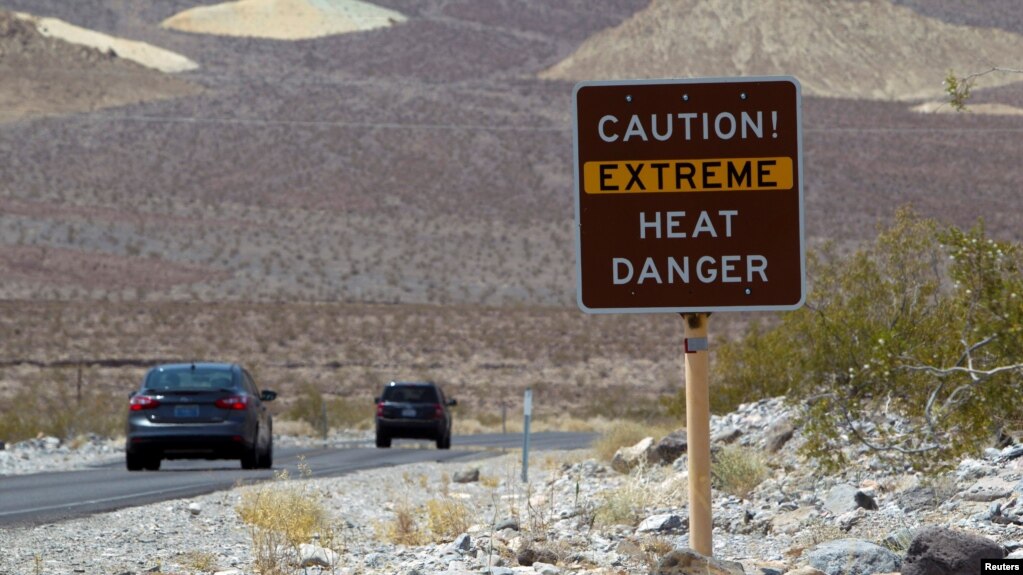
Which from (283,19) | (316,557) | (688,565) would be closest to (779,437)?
(316,557)

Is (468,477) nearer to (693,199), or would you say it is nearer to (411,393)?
(693,199)

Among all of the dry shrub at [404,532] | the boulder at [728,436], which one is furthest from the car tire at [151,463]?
the dry shrub at [404,532]

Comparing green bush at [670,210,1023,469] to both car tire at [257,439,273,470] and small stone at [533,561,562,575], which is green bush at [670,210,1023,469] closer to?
small stone at [533,561,562,575]

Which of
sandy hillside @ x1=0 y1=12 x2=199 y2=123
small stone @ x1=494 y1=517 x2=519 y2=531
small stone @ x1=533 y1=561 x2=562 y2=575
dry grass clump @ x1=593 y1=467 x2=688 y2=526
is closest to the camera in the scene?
small stone @ x1=533 y1=561 x2=562 y2=575

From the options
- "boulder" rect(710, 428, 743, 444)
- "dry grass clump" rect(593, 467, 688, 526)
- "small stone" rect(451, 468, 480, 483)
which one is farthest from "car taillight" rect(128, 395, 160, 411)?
"dry grass clump" rect(593, 467, 688, 526)

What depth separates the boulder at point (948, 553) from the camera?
8555mm

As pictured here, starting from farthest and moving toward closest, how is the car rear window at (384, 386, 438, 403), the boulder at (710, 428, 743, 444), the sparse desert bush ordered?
1. the sparse desert bush
2. the car rear window at (384, 386, 438, 403)
3. the boulder at (710, 428, 743, 444)

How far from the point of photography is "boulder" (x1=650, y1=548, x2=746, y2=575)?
833 cm

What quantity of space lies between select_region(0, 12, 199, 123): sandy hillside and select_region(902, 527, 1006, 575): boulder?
9801 cm

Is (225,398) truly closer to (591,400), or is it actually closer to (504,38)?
(591,400)

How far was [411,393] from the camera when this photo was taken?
126 ft

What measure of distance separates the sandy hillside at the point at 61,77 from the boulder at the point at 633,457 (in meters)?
85.5

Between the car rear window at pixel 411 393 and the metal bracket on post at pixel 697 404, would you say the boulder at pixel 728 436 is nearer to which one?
the metal bracket on post at pixel 697 404

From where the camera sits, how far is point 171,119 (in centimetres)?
10375
